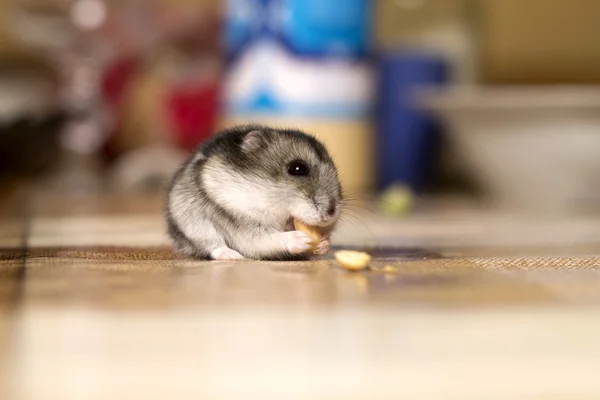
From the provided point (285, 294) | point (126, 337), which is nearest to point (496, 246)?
point (285, 294)

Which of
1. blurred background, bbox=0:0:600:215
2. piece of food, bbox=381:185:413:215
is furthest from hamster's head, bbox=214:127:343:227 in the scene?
blurred background, bbox=0:0:600:215

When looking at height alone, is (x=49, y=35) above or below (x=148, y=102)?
above

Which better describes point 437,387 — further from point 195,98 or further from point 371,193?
point 195,98

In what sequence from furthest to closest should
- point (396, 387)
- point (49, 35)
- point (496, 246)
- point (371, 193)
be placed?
point (49, 35)
point (371, 193)
point (496, 246)
point (396, 387)

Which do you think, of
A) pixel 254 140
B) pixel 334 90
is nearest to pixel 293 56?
pixel 334 90

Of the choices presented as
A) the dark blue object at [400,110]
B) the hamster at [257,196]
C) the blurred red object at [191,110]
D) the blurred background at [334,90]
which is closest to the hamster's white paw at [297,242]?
the hamster at [257,196]

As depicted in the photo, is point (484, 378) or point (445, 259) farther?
point (445, 259)
